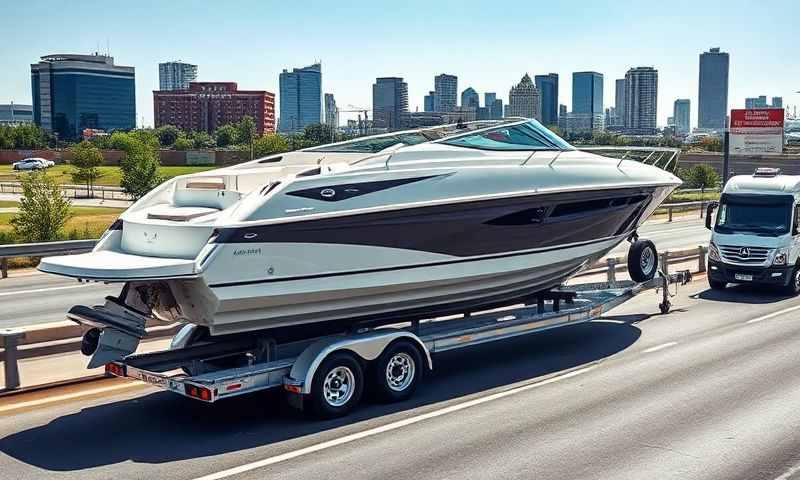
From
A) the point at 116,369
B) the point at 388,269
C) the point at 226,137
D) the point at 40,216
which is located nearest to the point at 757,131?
the point at 40,216

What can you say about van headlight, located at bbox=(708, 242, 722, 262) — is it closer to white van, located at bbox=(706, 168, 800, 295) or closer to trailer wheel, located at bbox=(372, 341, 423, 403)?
white van, located at bbox=(706, 168, 800, 295)

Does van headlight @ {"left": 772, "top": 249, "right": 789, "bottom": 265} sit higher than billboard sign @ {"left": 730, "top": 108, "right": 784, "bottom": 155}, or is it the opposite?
billboard sign @ {"left": 730, "top": 108, "right": 784, "bottom": 155}

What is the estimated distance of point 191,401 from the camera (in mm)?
10633

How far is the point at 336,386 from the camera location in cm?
991

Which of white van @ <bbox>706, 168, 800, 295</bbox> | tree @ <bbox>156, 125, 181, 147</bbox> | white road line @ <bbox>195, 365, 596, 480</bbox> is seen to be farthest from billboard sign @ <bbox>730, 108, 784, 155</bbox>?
tree @ <bbox>156, 125, 181, 147</bbox>

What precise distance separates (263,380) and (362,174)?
9.06ft

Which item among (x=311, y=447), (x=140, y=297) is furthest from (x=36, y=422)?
(x=311, y=447)

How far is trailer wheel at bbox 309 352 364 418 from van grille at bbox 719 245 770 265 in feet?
37.7

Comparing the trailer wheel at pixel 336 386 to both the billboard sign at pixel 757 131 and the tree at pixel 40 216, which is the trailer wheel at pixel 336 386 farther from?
the billboard sign at pixel 757 131

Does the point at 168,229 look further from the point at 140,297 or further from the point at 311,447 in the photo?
the point at 311,447

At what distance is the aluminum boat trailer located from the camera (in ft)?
30.7

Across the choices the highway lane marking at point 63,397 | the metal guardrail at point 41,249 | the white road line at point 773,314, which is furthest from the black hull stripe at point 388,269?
the metal guardrail at point 41,249

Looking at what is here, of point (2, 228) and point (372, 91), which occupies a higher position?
point (372, 91)

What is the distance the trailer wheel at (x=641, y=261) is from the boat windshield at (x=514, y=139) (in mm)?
2405
